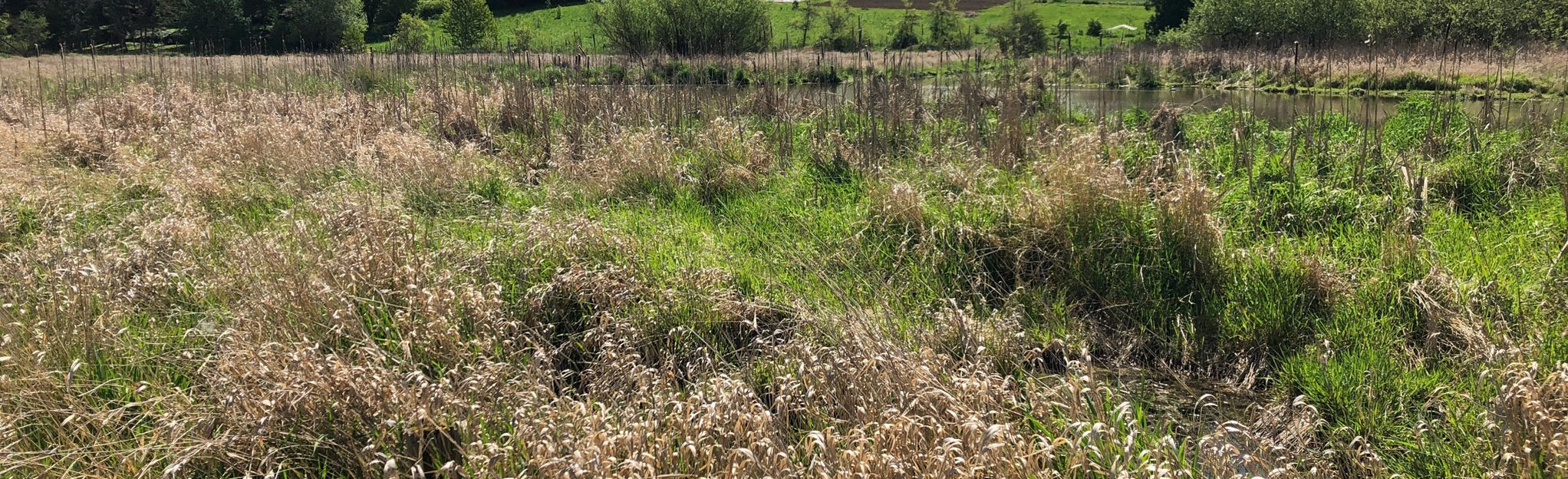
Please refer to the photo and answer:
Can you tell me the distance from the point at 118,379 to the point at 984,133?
19.9ft

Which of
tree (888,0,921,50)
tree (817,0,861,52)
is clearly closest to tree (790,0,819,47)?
tree (817,0,861,52)

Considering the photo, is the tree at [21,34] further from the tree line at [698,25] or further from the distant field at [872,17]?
the distant field at [872,17]

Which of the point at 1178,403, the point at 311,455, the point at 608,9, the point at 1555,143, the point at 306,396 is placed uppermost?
the point at 608,9

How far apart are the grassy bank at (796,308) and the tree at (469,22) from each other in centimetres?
3574

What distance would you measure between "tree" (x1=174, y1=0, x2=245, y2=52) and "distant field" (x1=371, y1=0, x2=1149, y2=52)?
9067 mm

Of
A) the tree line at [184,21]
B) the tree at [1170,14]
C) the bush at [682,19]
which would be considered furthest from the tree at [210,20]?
the tree at [1170,14]

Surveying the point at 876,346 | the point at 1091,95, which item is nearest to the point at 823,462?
the point at 876,346

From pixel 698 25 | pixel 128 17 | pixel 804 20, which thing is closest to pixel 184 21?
pixel 128 17

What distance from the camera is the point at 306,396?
2473mm

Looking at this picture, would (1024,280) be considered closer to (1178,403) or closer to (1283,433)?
(1178,403)

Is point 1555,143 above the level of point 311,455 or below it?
above

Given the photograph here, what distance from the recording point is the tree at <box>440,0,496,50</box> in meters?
40.4

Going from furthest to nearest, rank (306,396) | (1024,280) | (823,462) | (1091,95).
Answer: (1091,95)
(1024,280)
(306,396)
(823,462)

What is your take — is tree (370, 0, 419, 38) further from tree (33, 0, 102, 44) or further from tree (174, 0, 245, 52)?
tree (33, 0, 102, 44)
